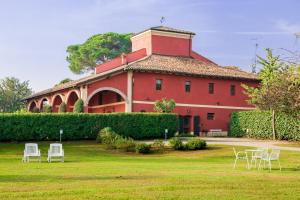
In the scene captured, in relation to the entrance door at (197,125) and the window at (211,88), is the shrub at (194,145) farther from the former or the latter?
the window at (211,88)

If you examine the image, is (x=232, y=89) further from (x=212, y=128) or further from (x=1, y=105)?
(x=1, y=105)

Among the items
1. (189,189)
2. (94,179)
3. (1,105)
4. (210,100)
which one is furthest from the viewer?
(1,105)

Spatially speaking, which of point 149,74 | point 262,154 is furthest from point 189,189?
point 149,74

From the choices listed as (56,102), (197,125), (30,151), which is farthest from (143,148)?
(56,102)

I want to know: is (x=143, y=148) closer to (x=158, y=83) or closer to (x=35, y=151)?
(x=35, y=151)

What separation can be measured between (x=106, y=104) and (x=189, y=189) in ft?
116

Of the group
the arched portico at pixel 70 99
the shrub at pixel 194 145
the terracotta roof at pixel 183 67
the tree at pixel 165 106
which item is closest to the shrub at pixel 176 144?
the shrub at pixel 194 145

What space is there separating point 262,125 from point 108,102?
571 inches

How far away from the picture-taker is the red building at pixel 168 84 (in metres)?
40.3

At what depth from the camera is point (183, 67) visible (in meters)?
43.2

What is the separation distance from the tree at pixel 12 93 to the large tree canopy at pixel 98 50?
32.3 ft

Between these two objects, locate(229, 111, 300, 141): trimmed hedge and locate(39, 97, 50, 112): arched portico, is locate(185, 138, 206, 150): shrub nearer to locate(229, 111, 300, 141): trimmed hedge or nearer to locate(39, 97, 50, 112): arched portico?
locate(229, 111, 300, 141): trimmed hedge

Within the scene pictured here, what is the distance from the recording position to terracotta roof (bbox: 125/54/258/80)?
135 feet

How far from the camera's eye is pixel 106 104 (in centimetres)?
4506
